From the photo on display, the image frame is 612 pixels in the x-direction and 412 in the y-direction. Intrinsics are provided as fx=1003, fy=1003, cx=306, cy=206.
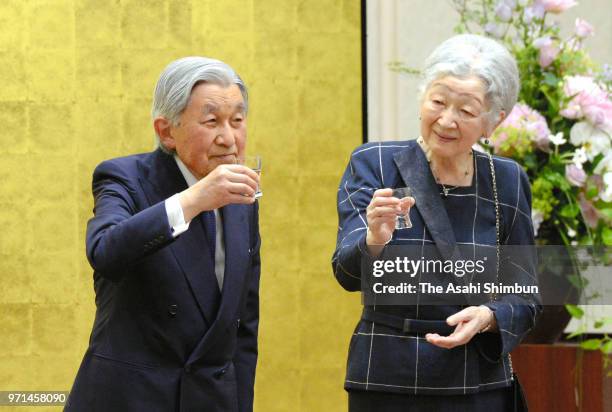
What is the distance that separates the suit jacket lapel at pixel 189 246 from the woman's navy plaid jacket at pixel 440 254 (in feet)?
0.99

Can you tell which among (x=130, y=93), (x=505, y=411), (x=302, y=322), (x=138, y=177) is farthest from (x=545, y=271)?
(x=130, y=93)

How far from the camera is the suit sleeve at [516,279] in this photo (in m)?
2.35

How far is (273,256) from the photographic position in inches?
183

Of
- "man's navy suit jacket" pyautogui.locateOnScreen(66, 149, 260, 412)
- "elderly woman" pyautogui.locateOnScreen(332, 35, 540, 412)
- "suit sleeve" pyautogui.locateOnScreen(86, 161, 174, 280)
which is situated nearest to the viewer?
"suit sleeve" pyautogui.locateOnScreen(86, 161, 174, 280)

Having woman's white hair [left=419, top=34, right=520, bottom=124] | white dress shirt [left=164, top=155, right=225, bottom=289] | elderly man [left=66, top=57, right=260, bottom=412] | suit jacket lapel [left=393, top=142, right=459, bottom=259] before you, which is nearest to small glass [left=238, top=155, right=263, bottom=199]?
elderly man [left=66, top=57, right=260, bottom=412]

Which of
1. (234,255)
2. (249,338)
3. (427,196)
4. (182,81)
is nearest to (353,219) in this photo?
(427,196)

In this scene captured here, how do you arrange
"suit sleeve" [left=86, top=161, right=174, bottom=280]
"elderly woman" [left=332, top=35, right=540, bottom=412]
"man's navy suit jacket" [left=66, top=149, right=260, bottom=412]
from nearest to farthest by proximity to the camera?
"suit sleeve" [left=86, top=161, right=174, bottom=280]
"man's navy suit jacket" [left=66, top=149, right=260, bottom=412]
"elderly woman" [left=332, top=35, right=540, bottom=412]

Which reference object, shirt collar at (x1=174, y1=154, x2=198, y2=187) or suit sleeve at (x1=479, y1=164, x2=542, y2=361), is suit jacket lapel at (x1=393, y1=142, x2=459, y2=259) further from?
shirt collar at (x1=174, y1=154, x2=198, y2=187)

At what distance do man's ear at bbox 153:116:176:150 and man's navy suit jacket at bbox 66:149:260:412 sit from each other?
2.7 inches

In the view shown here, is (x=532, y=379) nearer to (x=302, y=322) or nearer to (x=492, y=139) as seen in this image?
(x=492, y=139)

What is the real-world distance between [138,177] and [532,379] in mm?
1476

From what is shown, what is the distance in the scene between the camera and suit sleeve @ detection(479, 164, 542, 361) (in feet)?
7.72

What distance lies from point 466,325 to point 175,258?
673mm

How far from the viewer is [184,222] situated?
2113 mm
